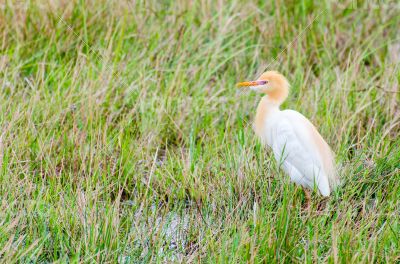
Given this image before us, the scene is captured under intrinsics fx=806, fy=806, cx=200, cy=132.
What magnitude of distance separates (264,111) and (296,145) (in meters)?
0.27

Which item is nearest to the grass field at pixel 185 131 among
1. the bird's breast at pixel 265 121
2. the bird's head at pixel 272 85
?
the bird's breast at pixel 265 121

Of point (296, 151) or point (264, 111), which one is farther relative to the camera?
point (264, 111)

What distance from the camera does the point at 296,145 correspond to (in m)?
3.35

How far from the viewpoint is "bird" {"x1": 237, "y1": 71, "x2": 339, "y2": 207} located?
3264 millimetres

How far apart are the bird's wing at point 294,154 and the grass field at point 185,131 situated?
58 mm

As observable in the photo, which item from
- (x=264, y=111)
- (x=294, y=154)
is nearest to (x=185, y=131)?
(x=264, y=111)

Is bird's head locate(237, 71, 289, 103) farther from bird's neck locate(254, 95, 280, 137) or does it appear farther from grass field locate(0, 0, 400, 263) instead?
grass field locate(0, 0, 400, 263)

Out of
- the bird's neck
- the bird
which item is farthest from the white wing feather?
the bird's neck

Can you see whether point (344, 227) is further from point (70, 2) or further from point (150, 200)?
point (70, 2)

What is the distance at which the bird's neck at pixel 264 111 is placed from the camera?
353 centimetres

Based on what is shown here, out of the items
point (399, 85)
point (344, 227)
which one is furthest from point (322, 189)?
point (399, 85)

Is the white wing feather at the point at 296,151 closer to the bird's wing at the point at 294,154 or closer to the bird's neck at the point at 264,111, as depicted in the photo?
the bird's wing at the point at 294,154

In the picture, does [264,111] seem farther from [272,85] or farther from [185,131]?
[185,131]

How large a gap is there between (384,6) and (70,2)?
1.97 meters
